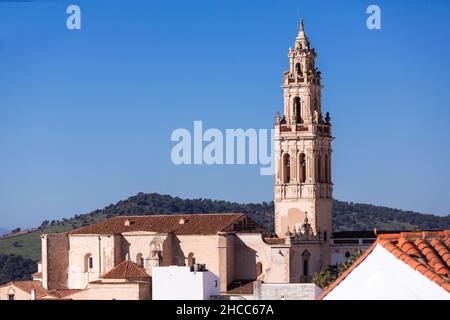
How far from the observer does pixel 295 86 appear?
2547 inches

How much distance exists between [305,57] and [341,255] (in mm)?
10701

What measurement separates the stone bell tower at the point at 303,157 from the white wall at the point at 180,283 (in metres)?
9.44

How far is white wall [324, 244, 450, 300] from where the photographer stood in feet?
44.3

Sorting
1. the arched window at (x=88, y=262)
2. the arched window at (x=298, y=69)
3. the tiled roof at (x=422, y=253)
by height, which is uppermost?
the arched window at (x=298, y=69)

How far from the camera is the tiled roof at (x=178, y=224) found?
63.0m

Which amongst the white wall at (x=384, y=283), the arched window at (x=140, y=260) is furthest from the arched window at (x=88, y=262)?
the white wall at (x=384, y=283)

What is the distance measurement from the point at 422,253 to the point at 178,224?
50.1m

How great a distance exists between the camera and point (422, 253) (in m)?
14.6

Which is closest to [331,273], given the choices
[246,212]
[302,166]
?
[302,166]

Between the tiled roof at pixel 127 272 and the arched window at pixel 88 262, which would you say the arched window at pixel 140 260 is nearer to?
the arched window at pixel 88 262

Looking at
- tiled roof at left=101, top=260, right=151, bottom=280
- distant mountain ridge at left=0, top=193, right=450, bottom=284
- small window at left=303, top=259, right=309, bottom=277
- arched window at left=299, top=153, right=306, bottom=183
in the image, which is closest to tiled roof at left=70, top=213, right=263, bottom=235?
arched window at left=299, top=153, right=306, bottom=183

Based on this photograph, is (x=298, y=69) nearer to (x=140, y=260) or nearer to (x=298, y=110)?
(x=298, y=110)
